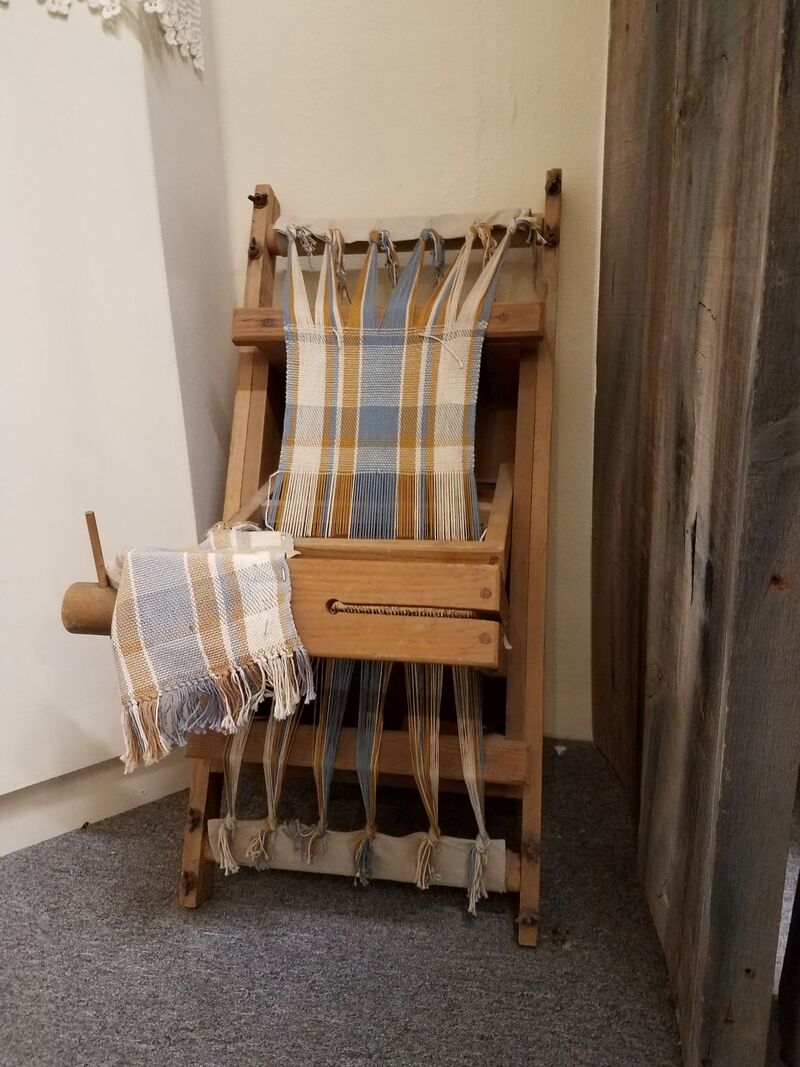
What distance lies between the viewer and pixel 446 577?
2.35ft

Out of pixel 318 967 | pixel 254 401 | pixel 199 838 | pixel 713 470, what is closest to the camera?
pixel 713 470

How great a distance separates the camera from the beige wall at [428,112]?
108 centimetres

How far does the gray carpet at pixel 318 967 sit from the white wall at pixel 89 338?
22cm

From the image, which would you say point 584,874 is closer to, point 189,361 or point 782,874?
point 782,874

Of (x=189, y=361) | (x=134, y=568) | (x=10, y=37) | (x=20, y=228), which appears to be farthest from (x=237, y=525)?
(x=10, y=37)

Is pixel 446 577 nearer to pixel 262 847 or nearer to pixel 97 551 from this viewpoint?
pixel 97 551

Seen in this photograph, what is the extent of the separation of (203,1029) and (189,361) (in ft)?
3.04

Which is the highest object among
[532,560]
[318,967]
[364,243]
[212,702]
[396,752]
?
[364,243]

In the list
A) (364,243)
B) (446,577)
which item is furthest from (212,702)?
(364,243)

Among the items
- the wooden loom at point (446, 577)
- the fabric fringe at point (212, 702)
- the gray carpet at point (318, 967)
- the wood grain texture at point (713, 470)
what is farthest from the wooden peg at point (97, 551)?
the wood grain texture at point (713, 470)

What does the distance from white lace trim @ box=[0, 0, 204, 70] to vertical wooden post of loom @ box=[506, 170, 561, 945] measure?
0.59 meters

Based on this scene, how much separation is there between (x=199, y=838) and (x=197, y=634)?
41 cm

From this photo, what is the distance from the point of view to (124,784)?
1.21 metres

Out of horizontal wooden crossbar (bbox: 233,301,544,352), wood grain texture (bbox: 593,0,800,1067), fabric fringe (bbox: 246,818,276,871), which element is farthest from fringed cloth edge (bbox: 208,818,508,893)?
horizontal wooden crossbar (bbox: 233,301,544,352)
